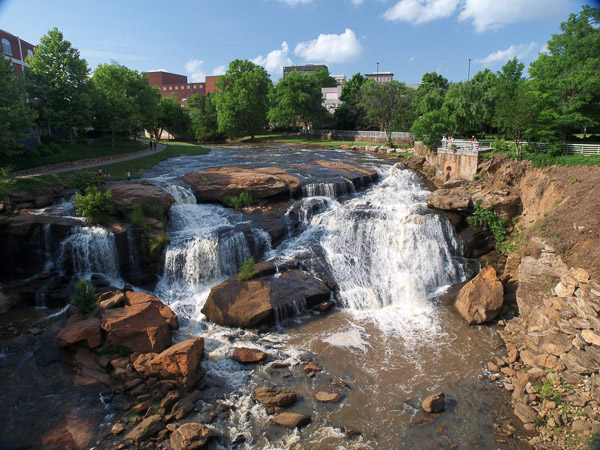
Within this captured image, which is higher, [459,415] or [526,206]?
[526,206]

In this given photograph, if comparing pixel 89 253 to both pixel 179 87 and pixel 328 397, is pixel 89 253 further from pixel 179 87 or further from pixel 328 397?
pixel 179 87

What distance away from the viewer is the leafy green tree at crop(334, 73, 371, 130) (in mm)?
63156

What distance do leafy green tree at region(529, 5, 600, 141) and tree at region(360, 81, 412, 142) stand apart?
23115mm

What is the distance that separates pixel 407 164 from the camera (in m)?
35.1

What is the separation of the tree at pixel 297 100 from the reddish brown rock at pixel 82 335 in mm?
52356

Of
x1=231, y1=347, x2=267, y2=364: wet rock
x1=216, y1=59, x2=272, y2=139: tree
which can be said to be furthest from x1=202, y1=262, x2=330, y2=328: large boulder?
x1=216, y1=59, x2=272, y2=139: tree

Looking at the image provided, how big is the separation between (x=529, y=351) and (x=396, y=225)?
9223 millimetres

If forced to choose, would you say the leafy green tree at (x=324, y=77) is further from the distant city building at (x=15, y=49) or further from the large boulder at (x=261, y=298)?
the large boulder at (x=261, y=298)

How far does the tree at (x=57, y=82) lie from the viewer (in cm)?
3278

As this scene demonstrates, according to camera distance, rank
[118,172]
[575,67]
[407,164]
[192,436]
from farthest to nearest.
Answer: [407,164]
[118,172]
[575,67]
[192,436]

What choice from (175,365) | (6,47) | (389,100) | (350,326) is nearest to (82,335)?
(175,365)

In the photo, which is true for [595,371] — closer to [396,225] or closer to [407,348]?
[407,348]

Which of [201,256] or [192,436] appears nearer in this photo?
[192,436]

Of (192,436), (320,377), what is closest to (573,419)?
(320,377)
